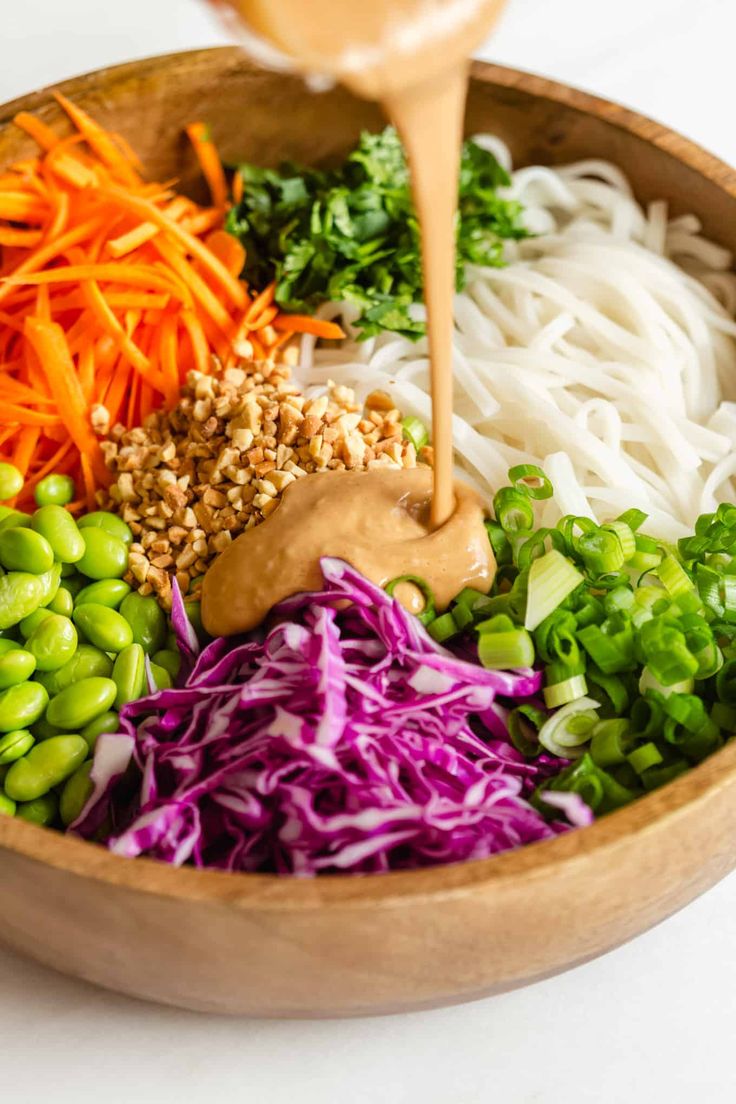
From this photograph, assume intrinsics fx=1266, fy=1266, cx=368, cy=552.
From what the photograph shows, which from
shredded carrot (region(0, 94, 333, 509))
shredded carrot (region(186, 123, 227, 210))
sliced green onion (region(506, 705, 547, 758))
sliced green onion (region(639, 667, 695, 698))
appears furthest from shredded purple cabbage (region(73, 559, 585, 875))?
shredded carrot (region(186, 123, 227, 210))

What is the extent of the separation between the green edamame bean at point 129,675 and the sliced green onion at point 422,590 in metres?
0.61

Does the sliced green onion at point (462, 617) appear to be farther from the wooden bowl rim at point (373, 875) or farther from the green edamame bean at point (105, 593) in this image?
the green edamame bean at point (105, 593)

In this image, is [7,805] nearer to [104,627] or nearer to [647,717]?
[104,627]

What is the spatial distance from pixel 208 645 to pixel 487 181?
1897 mm

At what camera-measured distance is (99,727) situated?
2898mm

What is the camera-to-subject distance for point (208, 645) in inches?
122

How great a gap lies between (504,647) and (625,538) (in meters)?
0.47

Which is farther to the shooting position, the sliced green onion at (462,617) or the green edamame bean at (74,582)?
the green edamame bean at (74,582)

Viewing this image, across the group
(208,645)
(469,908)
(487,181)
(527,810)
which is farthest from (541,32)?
(469,908)

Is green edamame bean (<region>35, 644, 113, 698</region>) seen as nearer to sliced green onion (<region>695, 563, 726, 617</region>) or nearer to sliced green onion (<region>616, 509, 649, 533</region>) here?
sliced green onion (<region>616, 509, 649, 533</region>)

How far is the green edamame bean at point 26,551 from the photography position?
3068 millimetres

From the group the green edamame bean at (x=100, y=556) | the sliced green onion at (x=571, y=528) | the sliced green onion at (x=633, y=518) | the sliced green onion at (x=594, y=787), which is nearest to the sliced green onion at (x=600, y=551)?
the sliced green onion at (x=571, y=528)

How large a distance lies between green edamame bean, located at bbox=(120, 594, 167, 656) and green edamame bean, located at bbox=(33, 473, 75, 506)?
41 cm

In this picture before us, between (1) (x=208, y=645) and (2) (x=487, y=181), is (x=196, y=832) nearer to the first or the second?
(1) (x=208, y=645)
